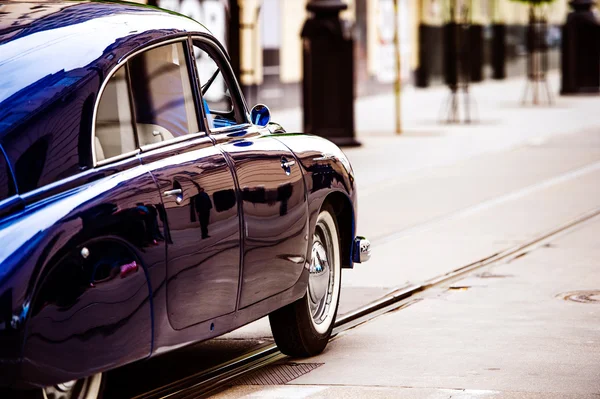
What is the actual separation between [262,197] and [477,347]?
1502mm

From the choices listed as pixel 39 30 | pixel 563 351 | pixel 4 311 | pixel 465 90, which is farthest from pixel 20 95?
pixel 465 90

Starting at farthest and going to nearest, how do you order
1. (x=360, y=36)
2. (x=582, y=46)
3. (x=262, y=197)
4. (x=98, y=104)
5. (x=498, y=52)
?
(x=498, y=52), (x=360, y=36), (x=582, y=46), (x=262, y=197), (x=98, y=104)

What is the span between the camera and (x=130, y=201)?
5.23m

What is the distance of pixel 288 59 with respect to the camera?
98.9ft

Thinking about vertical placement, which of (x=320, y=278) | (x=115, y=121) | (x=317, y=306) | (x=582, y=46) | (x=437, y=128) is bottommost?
(x=437, y=128)

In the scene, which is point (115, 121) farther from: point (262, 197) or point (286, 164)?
point (286, 164)

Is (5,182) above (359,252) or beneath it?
above

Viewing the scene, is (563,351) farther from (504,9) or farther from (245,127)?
(504,9)

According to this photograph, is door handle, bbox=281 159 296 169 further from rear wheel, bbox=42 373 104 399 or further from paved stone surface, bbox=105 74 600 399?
rear wheel, bbox=42 373 104 399

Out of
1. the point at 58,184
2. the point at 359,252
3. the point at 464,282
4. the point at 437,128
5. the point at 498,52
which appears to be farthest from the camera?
the point at 498,52

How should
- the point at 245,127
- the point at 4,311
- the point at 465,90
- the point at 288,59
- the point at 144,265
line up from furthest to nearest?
the point at 288,59 < the point at 465,90 < the point at 245,127 < the point at 144,265 < the point at 4,311

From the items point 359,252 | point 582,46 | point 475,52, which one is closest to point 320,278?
point 359,252

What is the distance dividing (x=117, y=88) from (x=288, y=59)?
24773 millimetres

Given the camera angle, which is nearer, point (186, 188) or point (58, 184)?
point (58, 184)
